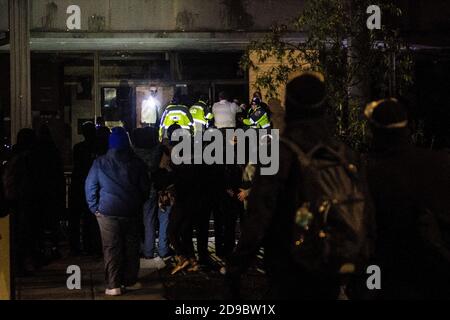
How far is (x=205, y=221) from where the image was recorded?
12.6m

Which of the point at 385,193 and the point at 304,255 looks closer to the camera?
the point at 304,255

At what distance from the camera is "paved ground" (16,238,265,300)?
426 inches

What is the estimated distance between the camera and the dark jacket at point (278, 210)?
5273 millimetres

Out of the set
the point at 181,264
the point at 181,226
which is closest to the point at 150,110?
the point at 181,226

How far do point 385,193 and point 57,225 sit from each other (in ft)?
29.7

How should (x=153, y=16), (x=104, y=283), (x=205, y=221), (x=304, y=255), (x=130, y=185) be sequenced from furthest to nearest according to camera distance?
(x=153, y=16) < (x=205, y=221) < (x=104, y=283) < (x=130, y=185) < (x=304, y=255)

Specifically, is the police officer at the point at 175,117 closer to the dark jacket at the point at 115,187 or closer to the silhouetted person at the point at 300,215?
the dark jacket at the point at 115,187

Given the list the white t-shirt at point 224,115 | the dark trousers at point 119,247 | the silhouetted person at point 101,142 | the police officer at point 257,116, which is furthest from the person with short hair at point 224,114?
the dark trousers at point 119,247

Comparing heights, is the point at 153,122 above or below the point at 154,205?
above

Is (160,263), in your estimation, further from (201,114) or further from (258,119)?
(201,114)

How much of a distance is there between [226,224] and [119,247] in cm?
267
